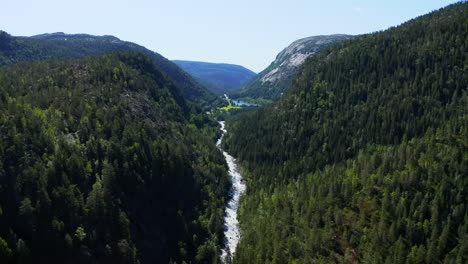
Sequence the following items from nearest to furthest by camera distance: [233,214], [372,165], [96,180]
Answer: [96,180] → [372,165] → [233,214]

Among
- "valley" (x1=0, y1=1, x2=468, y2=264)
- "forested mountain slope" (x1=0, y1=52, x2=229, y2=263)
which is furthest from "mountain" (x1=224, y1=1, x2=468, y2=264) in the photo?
"forested mountain slope" (x1=0, y1=52, x2=229, y2=263)

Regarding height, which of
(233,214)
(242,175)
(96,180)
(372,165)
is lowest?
(233,214)

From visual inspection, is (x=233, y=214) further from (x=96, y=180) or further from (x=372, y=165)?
(x=372, y=165)

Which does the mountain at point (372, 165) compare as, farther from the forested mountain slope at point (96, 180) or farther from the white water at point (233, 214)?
the forested mountain slope at point (96, 180)

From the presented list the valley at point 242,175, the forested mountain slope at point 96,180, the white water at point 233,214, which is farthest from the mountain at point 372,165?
the forested mountain slope at point 96,180

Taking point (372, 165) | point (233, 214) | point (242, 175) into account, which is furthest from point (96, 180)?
point (372, 165)

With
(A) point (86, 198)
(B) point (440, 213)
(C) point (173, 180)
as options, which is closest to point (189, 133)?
(C) point (173, 180)
